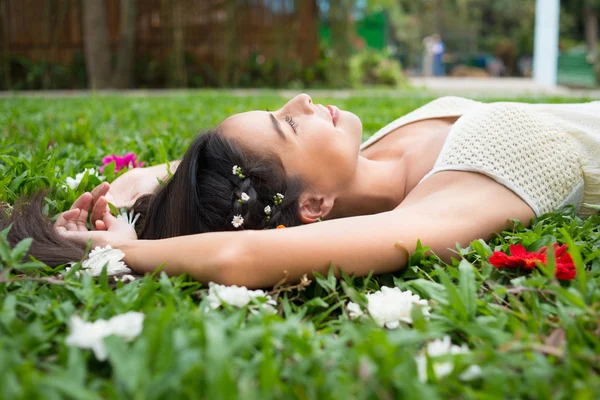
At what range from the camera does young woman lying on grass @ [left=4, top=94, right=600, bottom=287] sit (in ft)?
4.80

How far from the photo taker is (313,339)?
3.73 ft

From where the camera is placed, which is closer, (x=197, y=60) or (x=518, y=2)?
(x=197, y=60)

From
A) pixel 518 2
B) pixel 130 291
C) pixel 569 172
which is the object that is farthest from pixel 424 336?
pixel 518 2

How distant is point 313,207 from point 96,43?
993 centimetres

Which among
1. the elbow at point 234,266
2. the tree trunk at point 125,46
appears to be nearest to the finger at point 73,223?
the elbow at point 234,266

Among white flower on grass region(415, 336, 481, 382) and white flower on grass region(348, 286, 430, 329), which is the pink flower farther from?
white flower on grass region(415, 336, 481, 382)

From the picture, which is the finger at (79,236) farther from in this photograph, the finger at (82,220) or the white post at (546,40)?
the white post at (546,40)

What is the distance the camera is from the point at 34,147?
313cm

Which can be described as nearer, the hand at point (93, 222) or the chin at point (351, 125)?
the hand at point (93, 222)

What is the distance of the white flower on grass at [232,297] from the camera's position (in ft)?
4.29

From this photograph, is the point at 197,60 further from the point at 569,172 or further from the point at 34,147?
the point at 569,172

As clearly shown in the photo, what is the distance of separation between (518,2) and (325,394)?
3627 centimetres

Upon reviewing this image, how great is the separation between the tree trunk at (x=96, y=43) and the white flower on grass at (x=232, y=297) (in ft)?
32.7

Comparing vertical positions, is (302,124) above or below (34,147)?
above
